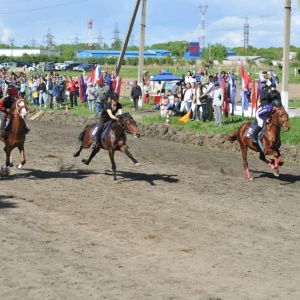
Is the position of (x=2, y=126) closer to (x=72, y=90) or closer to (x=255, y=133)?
(x=255, y=133)

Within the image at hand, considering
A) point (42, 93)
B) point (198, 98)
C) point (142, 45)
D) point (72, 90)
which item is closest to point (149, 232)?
point (198, 98)

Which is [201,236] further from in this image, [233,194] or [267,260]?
[233,194]

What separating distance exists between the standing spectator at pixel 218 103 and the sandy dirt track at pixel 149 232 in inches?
279

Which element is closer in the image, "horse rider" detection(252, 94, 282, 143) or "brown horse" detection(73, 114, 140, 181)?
"brown horse" detection(73, 114, 140, 181)

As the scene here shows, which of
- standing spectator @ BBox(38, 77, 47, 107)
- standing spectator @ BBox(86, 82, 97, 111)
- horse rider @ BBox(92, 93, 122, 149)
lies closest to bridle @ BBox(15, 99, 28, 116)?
horse rider @ BBox(92, 93, 122, 149)

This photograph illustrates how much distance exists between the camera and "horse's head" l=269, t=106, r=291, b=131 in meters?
17.9

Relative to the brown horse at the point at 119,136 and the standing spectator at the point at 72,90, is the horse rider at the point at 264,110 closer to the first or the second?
the brown horse at the point at 119,136

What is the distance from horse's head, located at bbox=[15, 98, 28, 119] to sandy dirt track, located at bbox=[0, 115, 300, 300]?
→ 163 centimetres

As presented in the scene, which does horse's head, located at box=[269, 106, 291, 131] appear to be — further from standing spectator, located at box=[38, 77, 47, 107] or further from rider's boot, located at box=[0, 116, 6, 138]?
standing spectator, located at box=[38, 77, 47, 107]

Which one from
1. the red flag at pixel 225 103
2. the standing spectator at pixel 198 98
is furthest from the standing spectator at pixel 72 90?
the red flag at pixel 225 103

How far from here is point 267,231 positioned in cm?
1309

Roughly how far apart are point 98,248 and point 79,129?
73.8ft

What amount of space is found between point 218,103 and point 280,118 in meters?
10.9

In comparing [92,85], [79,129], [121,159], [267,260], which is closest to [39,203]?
[267,260]
